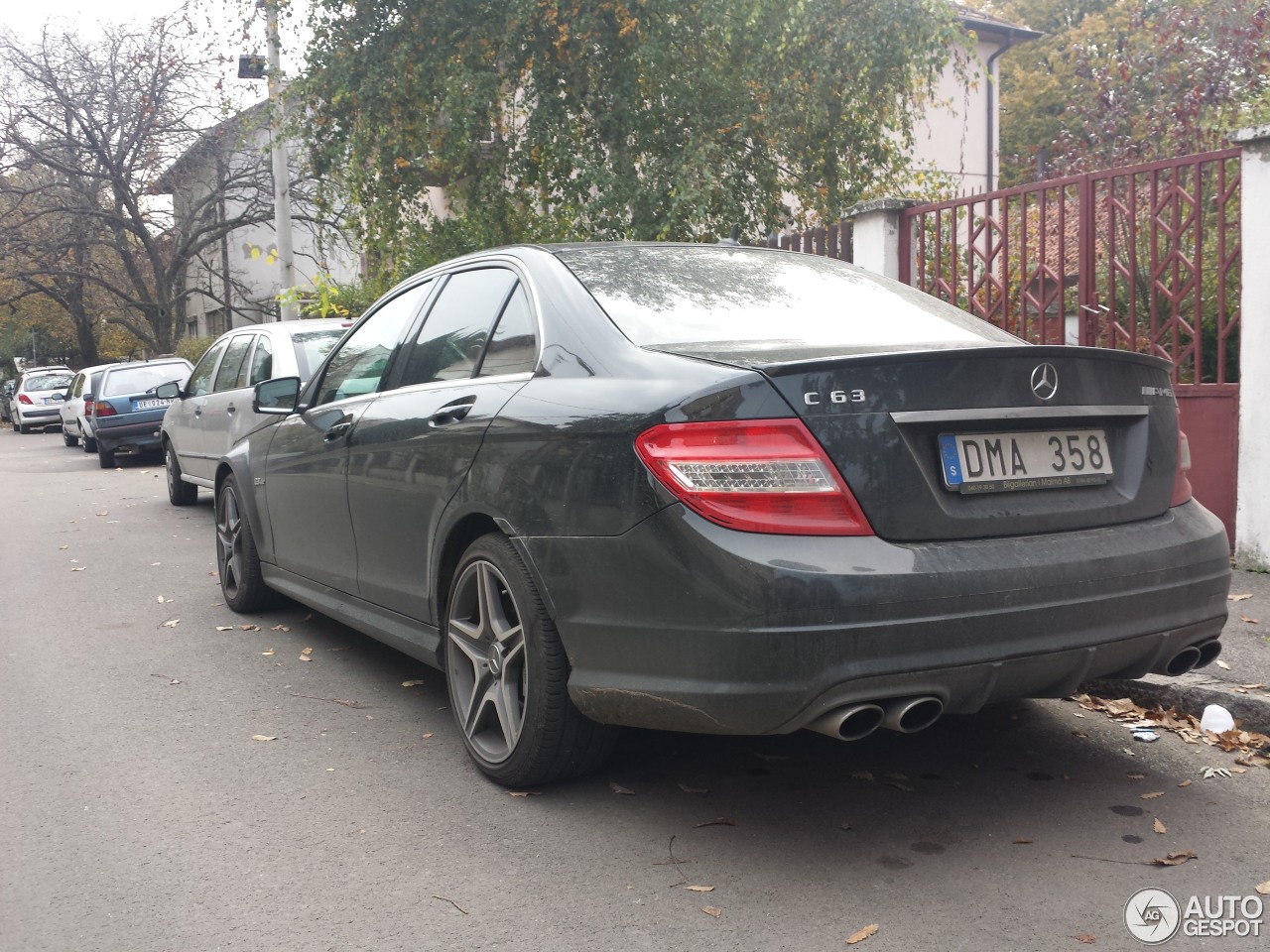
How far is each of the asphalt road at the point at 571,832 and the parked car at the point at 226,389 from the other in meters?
4.94

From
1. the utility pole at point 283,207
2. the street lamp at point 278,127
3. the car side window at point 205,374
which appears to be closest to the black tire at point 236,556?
the car side window at point 205,374

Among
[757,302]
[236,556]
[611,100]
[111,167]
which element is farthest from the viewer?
[111,167]

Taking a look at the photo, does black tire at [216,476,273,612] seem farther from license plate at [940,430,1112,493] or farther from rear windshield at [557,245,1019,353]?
license plate at [940,430,1112,493]

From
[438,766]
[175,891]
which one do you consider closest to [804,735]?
[438,766]

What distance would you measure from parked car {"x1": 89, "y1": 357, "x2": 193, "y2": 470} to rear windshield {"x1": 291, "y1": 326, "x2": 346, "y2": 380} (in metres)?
9.26

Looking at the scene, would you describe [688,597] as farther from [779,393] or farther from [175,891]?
[175,891]

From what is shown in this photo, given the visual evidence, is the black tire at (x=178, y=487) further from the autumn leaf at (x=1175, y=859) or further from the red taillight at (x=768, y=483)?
the autumn leaf at (x=1175, y=859)

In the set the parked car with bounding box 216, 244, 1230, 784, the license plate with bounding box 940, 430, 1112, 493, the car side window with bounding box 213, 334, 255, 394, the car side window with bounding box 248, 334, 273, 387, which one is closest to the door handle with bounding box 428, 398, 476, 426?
the parked car with bounding box 216, 244, 1230, 784

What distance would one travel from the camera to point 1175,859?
3361mm

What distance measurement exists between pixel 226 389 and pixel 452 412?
7847mm

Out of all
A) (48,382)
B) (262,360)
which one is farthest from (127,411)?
(48,382)

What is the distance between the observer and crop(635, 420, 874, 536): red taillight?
10.4 ft

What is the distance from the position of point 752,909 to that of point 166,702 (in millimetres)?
3073

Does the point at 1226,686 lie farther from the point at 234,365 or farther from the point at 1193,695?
the point at 234,365
